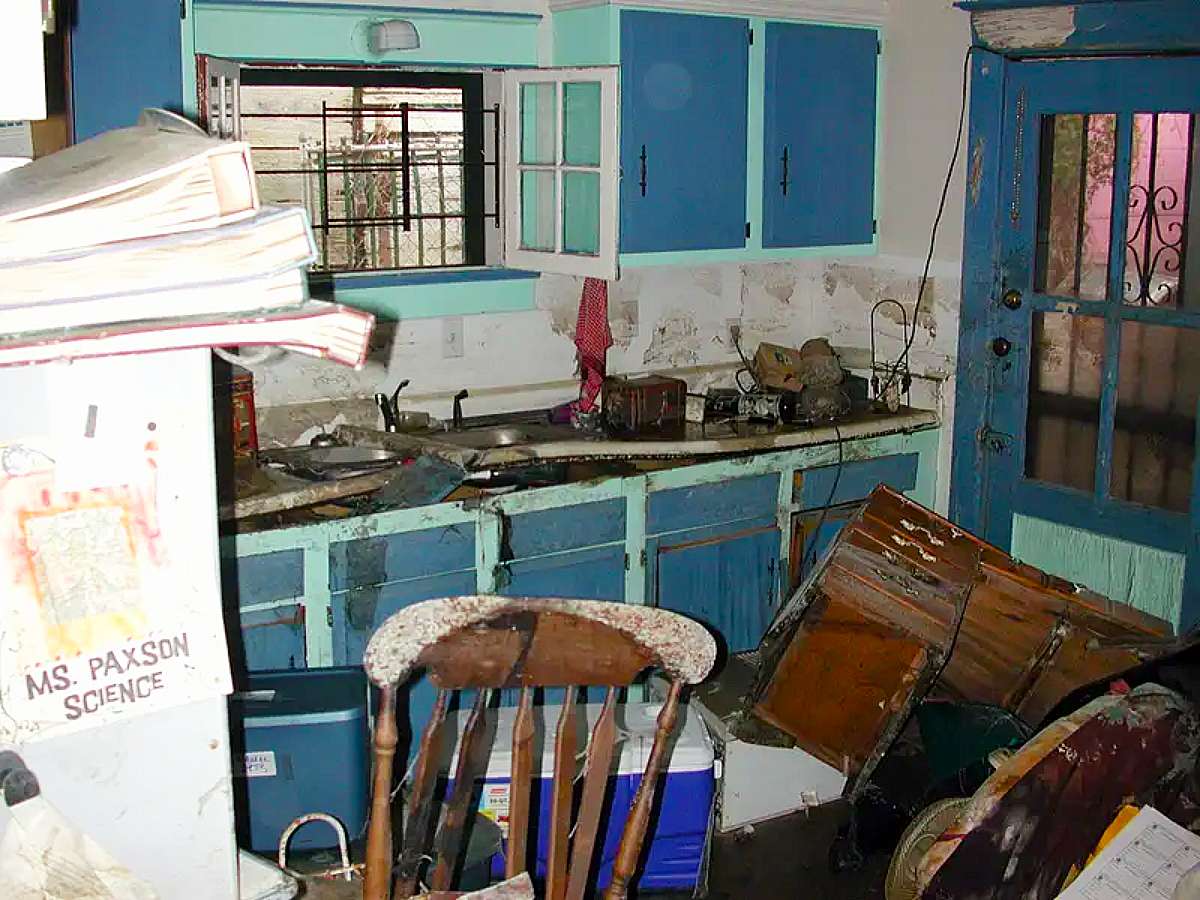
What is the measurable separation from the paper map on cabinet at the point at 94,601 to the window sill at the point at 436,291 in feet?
9.63

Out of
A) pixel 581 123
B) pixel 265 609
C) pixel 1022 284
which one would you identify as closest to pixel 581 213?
pixel 581 123

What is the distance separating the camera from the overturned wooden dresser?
3811 millimetres

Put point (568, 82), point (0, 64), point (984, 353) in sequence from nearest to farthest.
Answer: point (0, 64) < point (568, 82) < point (984, 353)

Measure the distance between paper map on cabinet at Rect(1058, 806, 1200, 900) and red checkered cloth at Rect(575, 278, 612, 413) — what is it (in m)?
2.52

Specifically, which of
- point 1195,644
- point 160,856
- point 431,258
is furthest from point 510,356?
point 160,856

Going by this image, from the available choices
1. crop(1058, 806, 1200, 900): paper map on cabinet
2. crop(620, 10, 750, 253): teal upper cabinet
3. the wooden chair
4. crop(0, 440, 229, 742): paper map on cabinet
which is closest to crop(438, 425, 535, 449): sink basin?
crop(620, 10, 750, 253): teal upper cabinet

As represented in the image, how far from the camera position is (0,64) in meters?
1.42

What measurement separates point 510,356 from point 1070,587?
6.36ft

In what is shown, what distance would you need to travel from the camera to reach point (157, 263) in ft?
4.38

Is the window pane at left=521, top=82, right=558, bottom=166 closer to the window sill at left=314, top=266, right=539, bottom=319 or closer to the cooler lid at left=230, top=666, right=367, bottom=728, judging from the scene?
the window sill at left=314, top=266, right=539, bottom=319

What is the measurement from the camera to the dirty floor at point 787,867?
377 cm

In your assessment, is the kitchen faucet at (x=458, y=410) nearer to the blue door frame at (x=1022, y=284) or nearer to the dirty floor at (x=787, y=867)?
the dirty floor at (x=787, y=867)

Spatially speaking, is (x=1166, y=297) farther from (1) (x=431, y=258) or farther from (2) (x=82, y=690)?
(2) (x=82, y=690)

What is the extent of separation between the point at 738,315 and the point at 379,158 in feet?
5.14
